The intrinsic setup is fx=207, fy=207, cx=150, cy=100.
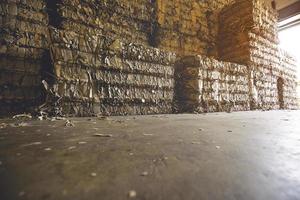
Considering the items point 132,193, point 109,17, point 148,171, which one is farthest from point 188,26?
point 132,193

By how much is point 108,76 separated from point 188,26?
3.66 meters

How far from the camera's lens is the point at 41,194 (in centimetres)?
52

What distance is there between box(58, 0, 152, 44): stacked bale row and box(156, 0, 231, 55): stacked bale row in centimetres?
44

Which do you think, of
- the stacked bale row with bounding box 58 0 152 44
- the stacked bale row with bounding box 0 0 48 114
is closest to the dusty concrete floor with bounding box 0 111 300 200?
the stacked bale row with bounding box 0 0 48 114

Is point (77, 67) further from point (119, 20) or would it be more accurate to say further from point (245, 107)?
point (245, 107)

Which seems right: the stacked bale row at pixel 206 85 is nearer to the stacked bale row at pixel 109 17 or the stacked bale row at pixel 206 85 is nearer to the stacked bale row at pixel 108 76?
the stacked bale row at pixel 108 76

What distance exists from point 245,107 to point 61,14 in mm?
4561

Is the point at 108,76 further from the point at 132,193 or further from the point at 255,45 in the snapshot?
the point at 255,45

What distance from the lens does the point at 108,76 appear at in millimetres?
3094

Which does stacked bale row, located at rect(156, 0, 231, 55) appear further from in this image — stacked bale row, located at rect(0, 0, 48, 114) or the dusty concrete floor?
the dusty concrete floor

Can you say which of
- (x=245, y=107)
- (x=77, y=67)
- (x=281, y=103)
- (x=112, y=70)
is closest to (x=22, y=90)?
(x=77, y=67)

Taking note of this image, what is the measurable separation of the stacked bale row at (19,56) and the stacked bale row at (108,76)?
380 mm

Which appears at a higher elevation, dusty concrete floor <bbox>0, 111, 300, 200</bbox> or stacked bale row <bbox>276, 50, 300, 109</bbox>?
stacked bale row <bbox>276, 50, 300, 109</bbox>

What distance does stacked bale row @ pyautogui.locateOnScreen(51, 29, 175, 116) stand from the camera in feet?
9.09
